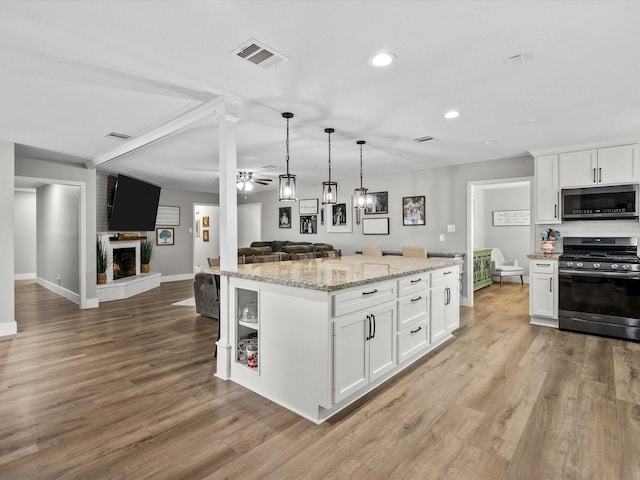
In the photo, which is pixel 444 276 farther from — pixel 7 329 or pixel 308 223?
pixel 7 329

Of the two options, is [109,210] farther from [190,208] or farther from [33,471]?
[33,471]

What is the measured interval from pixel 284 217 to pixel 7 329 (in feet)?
18.2

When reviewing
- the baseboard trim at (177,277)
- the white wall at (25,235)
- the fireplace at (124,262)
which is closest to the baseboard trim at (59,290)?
the fireplace at (124,262)

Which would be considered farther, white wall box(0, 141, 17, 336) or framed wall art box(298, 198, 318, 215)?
framed wall art box(298, 198, 318, 215)

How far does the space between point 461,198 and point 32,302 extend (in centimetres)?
748

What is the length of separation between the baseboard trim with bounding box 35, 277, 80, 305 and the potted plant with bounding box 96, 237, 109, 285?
429 mm

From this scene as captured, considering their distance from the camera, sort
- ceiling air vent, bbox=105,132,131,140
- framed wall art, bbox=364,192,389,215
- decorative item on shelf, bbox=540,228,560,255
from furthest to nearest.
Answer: framed wall art, bbox=364,192,389,215 < decorative item on shelf, bbox=540,228,560,255 < ceiling air vent, bbox=105,132,131,140

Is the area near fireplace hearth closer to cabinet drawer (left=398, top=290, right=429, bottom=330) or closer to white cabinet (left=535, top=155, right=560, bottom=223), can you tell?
cabinet drawer (left=398, top=290, right=429, bottom=330)

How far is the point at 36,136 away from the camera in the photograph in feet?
13.4

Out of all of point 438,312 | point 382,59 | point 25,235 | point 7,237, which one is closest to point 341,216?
point 438,312

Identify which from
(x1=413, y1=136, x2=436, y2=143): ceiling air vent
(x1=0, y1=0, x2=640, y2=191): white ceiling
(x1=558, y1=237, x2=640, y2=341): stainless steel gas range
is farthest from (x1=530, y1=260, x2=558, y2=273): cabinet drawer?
(x1=413, y1=136, x2=436, y2=143): ceiling air vent

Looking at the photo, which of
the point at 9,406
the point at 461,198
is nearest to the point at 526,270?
the point at 461,198

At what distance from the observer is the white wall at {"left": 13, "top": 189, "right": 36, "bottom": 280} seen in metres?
8.78

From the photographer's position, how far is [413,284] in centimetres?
310
